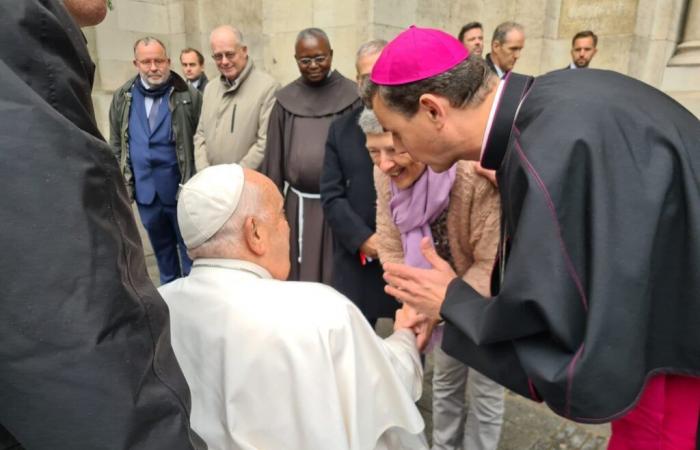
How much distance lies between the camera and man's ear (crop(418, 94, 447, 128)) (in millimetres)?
1536

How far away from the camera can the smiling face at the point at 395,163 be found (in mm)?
2283

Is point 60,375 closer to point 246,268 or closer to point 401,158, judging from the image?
point 246,268

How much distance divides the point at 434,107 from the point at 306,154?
6.98 ft

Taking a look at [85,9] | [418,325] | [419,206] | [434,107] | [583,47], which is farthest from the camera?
[583,47]

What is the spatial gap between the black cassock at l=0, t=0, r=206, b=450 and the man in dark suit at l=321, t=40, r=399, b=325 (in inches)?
80.1

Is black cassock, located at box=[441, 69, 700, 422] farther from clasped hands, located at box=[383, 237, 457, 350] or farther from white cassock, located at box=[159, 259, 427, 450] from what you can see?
white cassock, located at box=[159, 259, 427, 450]

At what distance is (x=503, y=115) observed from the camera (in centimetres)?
144

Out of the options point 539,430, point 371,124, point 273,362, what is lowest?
point 539,430

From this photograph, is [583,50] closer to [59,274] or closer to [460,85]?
[460,85]

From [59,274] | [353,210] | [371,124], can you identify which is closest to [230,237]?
[59,274]

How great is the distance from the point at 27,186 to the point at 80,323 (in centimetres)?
22

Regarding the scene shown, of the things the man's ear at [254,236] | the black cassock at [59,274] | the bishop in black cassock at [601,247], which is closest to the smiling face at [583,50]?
the bishop in black cassock at [601,247]

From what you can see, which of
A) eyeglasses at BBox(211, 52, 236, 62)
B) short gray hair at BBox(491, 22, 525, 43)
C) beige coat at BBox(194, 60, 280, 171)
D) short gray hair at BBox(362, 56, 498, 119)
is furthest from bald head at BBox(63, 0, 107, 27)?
short gray hair at BBox(491, 22, 525, 43)

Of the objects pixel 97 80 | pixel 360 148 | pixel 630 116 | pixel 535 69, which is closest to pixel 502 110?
pixel 630 116
